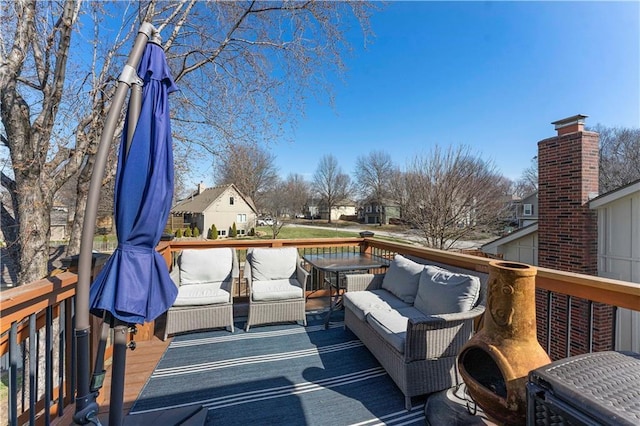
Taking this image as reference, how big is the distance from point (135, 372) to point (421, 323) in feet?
8.59

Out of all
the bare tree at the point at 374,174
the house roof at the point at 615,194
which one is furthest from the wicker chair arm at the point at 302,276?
the bare tree at the point at 374,174

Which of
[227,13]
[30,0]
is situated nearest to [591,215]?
[227,13]

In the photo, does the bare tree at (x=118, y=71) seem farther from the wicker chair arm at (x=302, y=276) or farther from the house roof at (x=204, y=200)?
the house roof at (x=204, y=200)

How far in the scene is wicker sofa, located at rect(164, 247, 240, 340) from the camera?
10.6 ft

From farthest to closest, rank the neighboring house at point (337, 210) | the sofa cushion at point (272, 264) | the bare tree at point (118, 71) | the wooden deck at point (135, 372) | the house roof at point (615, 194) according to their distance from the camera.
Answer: the neighboring house at point (337, 210)
the house roof at point (615, 194)
the sofa cushion at point (272, 264)
the bare tree at point (118, 71)
the wooden deck at point (135, 372)

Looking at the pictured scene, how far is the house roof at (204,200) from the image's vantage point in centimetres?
2308

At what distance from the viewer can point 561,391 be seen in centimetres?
104

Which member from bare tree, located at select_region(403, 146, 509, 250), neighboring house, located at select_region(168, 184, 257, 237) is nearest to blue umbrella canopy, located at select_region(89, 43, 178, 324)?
bare tree, located at select_region(403, 146, 509, 250)

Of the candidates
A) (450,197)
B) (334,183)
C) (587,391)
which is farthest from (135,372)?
(334,183)

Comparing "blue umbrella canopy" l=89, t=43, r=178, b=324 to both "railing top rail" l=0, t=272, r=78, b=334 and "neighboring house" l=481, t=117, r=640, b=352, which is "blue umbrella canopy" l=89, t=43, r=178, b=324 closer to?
"railing top rail" l=0, t=272, r=78, b=334

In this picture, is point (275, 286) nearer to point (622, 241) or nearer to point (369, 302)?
point (369, 302)

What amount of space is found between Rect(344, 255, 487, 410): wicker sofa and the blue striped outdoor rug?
0.69 ft

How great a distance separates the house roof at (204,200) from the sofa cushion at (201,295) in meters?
20.4

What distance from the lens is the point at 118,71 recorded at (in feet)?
15.2
